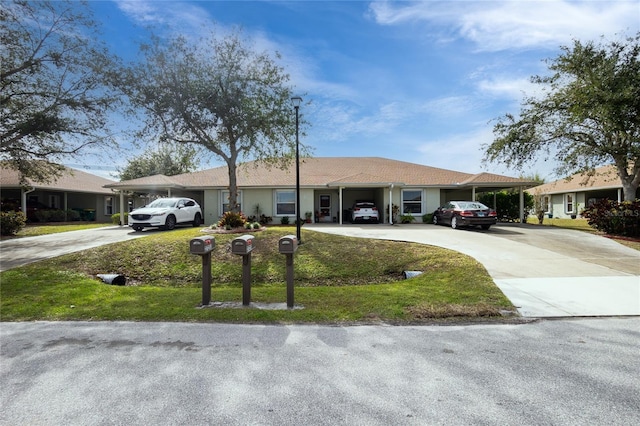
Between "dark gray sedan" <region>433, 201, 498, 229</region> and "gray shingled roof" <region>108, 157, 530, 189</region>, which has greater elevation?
"gray shingled roof" <region>108, 157, 530, 189</region>

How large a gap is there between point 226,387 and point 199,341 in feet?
4.37

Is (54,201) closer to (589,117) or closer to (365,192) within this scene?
(365,192)

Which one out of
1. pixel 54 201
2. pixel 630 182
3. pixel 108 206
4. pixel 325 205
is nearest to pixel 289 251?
pixel 325 205

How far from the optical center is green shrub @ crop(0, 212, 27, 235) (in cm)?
1536

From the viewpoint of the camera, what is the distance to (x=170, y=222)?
15.9 meters

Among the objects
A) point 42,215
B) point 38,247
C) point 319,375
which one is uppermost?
point 42,215

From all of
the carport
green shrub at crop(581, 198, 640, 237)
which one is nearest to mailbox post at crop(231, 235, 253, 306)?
the carport

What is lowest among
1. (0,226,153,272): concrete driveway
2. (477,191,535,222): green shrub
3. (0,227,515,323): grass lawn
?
(0,227,515,323): grass lawn

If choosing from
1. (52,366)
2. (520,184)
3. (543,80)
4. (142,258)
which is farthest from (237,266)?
(543,80)

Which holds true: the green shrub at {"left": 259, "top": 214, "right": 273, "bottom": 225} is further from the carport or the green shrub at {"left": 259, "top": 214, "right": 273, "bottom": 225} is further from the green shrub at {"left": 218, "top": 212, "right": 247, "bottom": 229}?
the green shrub at {"left": 218, "top": 212, "right": 247, "bottom": 229}

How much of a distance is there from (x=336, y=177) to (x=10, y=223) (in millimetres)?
17328

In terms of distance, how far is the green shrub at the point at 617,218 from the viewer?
14008 millimetres

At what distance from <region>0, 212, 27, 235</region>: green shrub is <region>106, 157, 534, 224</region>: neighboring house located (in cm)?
471

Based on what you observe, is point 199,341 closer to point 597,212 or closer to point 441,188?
point 597,212
